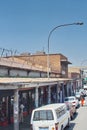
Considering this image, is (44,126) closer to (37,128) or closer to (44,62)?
(37,128)

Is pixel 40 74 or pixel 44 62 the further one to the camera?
pixel 44 62

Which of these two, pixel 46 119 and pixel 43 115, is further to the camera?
pixel 43 115

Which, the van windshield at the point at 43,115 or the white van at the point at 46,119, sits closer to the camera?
the white van at the point at 46,119

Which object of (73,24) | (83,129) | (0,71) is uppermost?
(73,24)

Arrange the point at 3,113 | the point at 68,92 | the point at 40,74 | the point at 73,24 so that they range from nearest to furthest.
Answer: the point at 3,113 → the point at 73,24 → the point at 40,74 → the point at 68,92

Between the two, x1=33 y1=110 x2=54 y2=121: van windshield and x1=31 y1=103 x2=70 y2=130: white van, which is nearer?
x1=31 y1=103 x2=70 y2=130: white van

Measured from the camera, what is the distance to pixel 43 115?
21.6 metres

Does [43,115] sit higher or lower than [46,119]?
higher

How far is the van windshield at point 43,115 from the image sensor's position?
2141 centimetres

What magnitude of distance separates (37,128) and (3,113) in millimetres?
7964

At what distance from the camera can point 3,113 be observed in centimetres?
2881

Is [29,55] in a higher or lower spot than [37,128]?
higher

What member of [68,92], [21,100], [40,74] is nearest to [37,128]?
[21,100]

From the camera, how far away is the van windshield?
2141 cm
